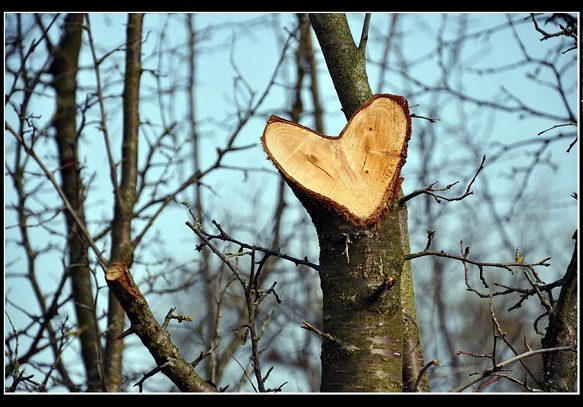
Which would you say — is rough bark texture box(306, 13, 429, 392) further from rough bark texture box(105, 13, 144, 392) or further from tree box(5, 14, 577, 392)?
rough bark texture box(105, 13, 144, 392)

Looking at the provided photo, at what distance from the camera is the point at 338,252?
2.35 metres

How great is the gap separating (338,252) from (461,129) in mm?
5328

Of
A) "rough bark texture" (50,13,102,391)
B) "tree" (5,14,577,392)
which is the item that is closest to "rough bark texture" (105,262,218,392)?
"tree" (5,14,577,392)

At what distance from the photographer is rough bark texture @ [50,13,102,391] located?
5.36 metres

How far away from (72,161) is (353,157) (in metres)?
3.43

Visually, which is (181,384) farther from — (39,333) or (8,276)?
(8,276)

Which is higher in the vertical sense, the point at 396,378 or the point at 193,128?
the point at 193,128

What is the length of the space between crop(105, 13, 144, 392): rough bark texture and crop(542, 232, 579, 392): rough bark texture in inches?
104

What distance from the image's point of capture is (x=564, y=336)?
2.78m

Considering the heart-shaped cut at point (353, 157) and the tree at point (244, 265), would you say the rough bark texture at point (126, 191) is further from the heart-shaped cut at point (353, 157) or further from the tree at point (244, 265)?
the heart-shaped cut at point (353, 157)

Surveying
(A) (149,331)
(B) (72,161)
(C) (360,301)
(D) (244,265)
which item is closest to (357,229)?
(C) (360,301)

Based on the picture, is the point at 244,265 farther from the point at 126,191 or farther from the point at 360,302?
the point at 360,302

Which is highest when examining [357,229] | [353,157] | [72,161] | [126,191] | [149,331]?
[72,161]
